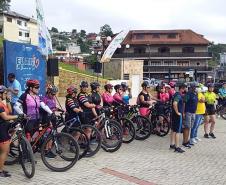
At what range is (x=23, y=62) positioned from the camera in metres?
12.2

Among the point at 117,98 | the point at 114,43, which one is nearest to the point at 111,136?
the point at 117,98

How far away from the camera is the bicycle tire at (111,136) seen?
962 centimetres

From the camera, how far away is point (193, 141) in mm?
11461

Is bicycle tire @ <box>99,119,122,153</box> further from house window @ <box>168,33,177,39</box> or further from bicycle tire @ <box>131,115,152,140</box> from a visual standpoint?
house window @ <box>168,33,177,39</box>

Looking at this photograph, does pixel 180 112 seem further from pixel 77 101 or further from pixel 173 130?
pixel 77 101

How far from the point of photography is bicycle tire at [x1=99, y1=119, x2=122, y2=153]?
31.6 feet

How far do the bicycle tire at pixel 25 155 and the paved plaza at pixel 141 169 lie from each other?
132 mm

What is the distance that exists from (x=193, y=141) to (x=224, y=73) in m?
50.8

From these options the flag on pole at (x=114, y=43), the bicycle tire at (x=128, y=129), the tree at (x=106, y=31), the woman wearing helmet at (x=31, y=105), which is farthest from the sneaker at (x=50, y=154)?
the tree at (x=106, y=31)

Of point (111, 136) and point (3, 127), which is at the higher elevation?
point (3, 127)

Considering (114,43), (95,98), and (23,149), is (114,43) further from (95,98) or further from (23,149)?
(23,149)

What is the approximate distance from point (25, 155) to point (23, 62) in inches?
215

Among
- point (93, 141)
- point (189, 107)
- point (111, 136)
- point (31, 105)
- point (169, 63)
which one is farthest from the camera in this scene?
point (169, 63)

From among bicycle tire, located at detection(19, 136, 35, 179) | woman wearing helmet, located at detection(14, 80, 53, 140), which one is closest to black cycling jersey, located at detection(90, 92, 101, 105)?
woman wearing helmet, located at detection(14, 80, 53, 140)
